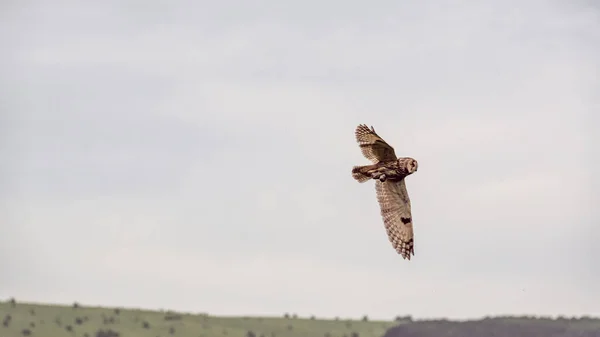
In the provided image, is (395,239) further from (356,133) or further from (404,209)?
(356,133)

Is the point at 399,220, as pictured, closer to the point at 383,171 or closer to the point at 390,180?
the point at 390,180

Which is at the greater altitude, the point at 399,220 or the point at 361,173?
the point at 361,173

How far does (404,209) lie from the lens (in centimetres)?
5350

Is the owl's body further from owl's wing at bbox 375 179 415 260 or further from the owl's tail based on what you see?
owl's wing at bbox 375 179 415 260

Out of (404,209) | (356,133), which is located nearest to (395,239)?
(404,209)

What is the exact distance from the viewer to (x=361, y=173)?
5166 cm

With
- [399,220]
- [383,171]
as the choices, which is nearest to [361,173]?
[383,171]

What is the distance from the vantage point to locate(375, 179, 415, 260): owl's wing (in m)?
53.0

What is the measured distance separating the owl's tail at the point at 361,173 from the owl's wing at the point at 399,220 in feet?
4.05

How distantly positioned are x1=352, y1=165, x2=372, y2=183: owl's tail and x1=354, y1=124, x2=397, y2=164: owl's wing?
45 centimetres

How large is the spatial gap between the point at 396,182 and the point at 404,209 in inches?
72.8

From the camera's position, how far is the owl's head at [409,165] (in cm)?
5044

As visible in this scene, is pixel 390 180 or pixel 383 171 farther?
pixel 390 180

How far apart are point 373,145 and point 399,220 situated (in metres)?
3.78
